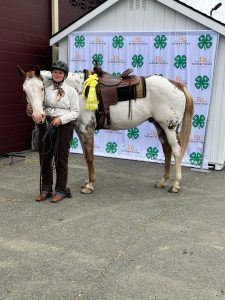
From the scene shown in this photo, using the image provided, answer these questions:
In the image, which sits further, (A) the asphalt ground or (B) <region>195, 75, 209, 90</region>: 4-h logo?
(B) <region>195, 75, 209, 90</region>: 4-h logo

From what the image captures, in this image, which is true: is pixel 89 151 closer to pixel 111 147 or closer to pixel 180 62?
pixel 111 147

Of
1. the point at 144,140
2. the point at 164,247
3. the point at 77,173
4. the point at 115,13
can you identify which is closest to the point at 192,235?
the point at 164,247

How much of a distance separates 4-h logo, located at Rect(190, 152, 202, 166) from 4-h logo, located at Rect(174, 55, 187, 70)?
1.61 metres

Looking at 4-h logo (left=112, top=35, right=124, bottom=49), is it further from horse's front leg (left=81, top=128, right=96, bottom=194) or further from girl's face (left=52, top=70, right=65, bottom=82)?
girl's face (left=52, top=70, right=65, bottom=82)

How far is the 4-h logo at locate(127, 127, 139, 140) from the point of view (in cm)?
747

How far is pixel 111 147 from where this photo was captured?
7.73 metres

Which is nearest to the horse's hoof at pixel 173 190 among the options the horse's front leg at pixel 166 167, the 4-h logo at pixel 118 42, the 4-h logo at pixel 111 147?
the horse's front leg at pixel 166 167

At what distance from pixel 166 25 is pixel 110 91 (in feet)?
8.43

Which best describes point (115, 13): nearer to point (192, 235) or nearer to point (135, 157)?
point (135, 157)

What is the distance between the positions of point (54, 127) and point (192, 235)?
2.06m

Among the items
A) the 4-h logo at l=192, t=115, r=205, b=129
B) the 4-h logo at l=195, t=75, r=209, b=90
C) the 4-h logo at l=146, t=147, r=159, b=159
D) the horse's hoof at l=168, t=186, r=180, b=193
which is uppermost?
the 4-h logo at l=195, t=75, r=209, b=90

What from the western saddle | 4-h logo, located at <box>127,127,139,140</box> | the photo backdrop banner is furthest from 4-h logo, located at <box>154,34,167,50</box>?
the western saddle

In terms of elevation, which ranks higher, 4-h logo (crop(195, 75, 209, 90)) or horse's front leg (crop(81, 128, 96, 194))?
4-h logo (crop(195, 75, 209, 90))

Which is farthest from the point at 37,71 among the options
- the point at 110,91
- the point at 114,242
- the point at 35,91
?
the point at 114,242
